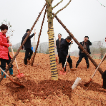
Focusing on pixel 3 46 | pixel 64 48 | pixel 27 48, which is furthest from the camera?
pixel 27 48

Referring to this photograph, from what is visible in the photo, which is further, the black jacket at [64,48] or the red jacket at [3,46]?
the black jacket at [64,48]

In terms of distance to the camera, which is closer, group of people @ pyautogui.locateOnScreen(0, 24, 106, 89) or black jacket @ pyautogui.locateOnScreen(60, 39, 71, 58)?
group of people @ pyautogui.locateOnScreen(0, 24, 106, 89)

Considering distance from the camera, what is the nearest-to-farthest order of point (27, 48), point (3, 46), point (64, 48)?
point (3, 46)
point (64, 48)
point (27, 48)

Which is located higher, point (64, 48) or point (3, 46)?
point (3, 46)

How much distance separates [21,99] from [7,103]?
0.97 ft

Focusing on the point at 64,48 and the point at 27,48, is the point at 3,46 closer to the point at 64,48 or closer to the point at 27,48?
the point at 27,48

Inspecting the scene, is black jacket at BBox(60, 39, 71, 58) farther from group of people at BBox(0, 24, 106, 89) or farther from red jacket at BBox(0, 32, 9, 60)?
red jacket at BBox(0, 32, 9, 60)

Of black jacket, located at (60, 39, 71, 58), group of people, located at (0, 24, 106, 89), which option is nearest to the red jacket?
group of people, located at (0, 24, 106, 89)

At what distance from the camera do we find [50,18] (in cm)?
338

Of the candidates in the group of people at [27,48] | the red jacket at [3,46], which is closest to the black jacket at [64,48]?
the group of people at [27,48]

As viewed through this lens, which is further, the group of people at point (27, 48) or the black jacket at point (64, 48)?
the black jacket at point (64, 48)

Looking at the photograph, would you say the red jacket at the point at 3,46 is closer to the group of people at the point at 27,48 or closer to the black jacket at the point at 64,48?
the group of people at the point at 27,48

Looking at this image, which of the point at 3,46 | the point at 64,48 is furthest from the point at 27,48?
the point at 3,46

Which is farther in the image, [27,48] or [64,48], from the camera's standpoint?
[27,48]
